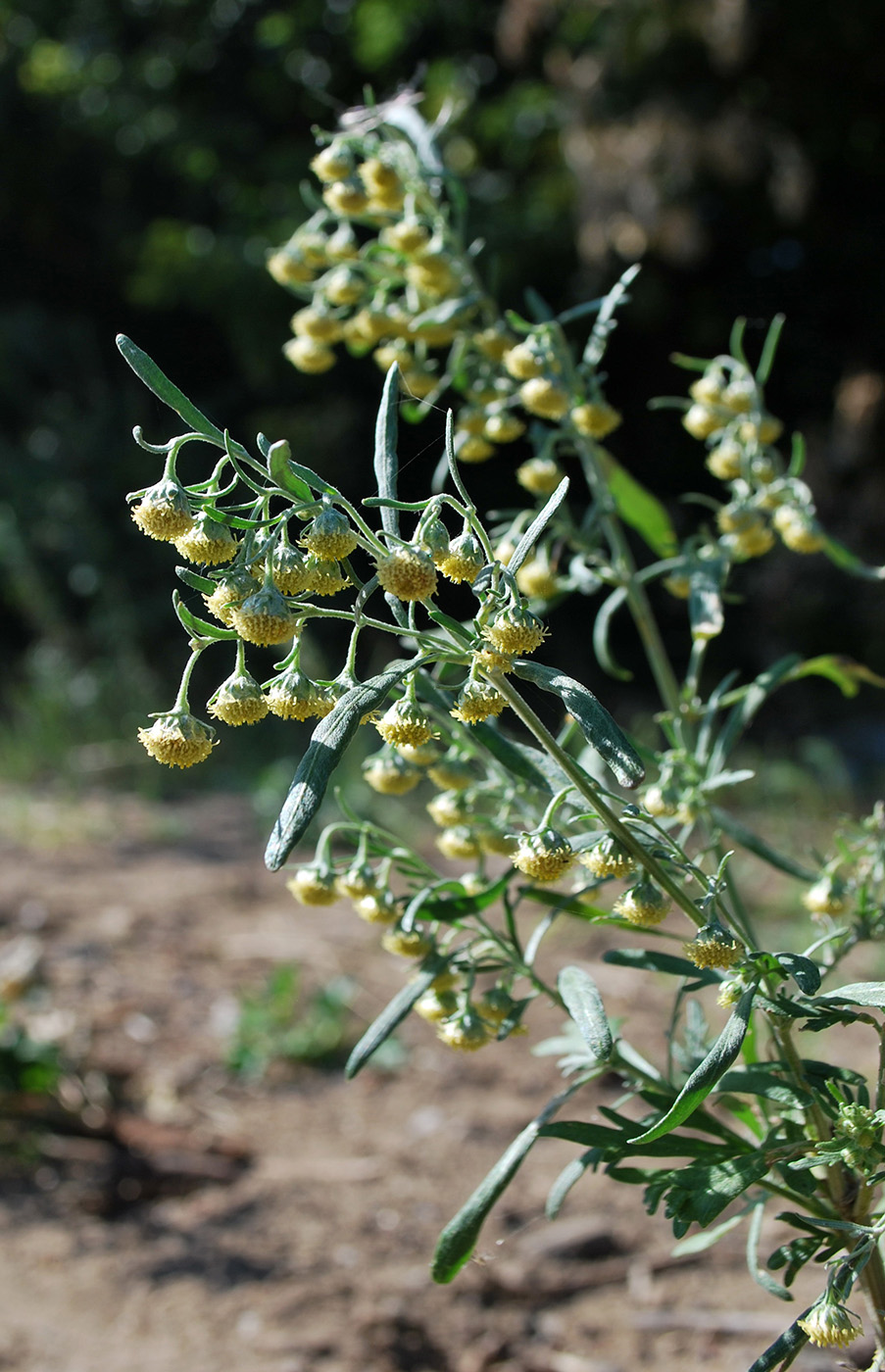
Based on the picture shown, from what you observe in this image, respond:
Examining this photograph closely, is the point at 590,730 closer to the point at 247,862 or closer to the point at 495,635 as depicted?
the point at 495,635

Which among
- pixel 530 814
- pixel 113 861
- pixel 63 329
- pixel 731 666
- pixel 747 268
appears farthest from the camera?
pixel 63 329

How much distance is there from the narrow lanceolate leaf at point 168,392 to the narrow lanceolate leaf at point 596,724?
0.30 metres

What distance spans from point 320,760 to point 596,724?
21cm

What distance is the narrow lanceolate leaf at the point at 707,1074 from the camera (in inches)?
36.7

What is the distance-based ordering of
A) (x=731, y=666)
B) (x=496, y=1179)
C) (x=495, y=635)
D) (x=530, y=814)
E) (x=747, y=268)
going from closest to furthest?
1. (x=495, y=635)
2. (x=496, y=1179)
3. (x=530, y=814)
4. (x=747, y=268)
5. (x=731, y=666)

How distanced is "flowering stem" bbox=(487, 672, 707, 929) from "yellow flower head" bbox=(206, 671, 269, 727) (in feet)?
0.67

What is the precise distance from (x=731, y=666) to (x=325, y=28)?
4.60 metres

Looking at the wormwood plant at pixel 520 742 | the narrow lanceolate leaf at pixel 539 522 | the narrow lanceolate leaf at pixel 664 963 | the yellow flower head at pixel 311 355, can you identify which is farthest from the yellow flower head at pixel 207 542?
the yellow flower head at pixel 311 355

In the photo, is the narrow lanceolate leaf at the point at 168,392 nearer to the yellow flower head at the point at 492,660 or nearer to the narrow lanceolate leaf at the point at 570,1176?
the yellow flower head at the point at 492,660

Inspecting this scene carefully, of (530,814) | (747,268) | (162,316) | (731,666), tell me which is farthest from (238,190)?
(530,814)

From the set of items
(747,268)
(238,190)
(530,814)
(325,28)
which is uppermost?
(325,28)

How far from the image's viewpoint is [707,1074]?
0.94 m

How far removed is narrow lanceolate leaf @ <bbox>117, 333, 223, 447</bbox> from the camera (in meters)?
0.83

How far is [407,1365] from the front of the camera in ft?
5.88
